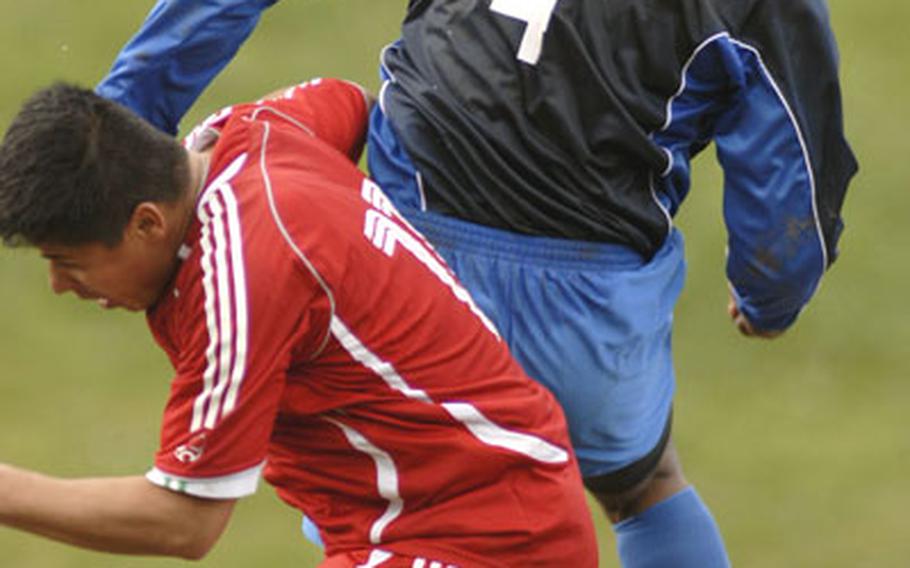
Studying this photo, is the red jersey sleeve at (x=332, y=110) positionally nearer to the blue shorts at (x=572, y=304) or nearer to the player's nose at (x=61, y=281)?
the blue shorts at (x=572, y=304)

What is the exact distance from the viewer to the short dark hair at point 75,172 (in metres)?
4.41

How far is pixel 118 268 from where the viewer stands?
14.9ft

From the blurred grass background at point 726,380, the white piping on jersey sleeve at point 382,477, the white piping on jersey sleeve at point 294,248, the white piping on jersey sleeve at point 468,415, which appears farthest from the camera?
the blurred grass background at point 726,380

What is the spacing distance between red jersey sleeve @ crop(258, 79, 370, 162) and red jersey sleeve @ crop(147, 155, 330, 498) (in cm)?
60

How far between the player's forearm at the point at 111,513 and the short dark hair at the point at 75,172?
436 millimetres

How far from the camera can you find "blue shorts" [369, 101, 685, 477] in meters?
5.36

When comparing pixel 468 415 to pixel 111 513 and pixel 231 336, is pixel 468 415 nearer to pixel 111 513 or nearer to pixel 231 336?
pixel 231 336

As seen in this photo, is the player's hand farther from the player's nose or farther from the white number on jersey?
the player's nose

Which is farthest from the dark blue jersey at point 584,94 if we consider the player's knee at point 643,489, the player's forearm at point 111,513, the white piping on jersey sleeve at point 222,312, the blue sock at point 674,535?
the player's forearm at point 111,513

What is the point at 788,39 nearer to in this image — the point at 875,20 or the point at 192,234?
the point at 192,234

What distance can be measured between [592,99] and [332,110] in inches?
20.6

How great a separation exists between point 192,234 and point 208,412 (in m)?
0.31

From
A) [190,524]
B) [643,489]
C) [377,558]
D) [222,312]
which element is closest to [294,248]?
[222,312]

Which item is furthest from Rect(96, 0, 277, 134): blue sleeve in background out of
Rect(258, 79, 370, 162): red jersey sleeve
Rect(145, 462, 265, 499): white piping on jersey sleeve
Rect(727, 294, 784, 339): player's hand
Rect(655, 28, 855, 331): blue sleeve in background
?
Rect(727, 294, 784, 339): player's hand
